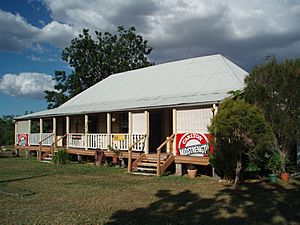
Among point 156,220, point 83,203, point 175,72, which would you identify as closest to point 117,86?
point 175,72

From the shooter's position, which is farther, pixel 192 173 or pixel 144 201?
pixel 192 173

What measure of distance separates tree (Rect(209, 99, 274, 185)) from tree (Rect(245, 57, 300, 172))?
1.03m

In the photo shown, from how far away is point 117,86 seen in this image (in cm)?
2344

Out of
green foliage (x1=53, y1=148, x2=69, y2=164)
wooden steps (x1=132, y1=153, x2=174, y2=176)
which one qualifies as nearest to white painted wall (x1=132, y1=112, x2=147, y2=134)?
wooden steps (x1=132, y1=153, x2=174, y2=176)

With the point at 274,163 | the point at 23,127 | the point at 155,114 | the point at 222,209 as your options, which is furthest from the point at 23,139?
the point at 222,209

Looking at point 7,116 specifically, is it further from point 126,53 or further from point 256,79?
point 256,79

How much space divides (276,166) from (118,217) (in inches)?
275

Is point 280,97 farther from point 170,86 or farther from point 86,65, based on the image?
point 86,65

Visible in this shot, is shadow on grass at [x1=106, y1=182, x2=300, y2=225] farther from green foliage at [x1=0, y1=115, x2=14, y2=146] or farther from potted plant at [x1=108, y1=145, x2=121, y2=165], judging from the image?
green foliage at [x1=0, y1=115, x2=14, y2=146]

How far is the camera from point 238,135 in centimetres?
1102

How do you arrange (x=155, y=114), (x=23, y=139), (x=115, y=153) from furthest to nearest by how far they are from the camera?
(x=23, y=139)
(x=155, y=114)
(x=115, y=153)

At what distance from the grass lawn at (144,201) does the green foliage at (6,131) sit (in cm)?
2703

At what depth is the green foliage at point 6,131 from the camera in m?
38.0

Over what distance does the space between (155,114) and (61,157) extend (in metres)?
5.82
